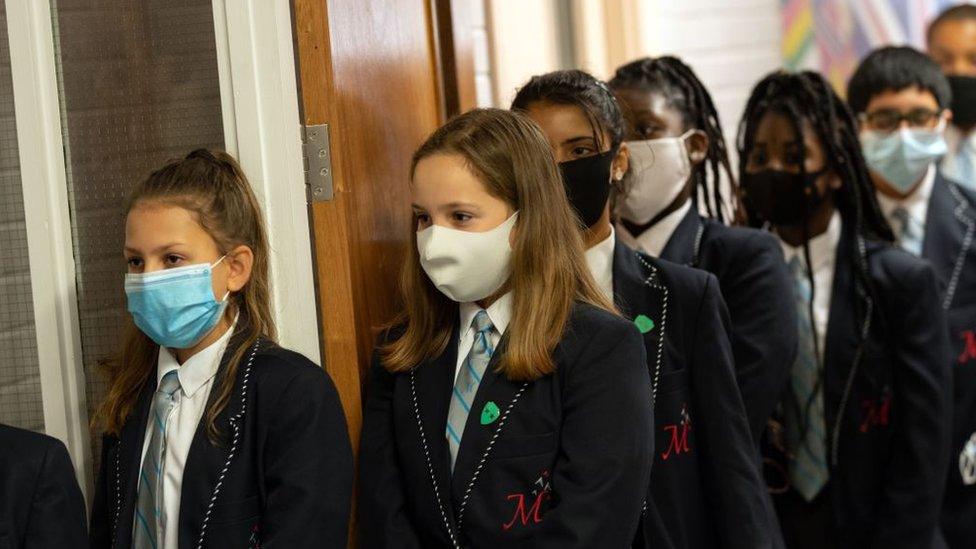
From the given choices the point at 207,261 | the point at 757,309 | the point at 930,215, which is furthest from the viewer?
the point at 930,215

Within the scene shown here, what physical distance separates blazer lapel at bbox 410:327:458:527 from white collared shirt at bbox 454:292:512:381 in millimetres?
16

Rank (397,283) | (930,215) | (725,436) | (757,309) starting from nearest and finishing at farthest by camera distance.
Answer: (725,436), (397,283), (757,309), (930,215)

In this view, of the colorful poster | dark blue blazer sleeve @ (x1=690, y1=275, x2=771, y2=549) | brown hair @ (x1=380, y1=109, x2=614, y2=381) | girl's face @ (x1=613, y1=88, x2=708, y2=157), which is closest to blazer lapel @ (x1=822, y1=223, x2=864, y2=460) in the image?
girl's face @ (x1=613, y1=88, x2=708, y2=157)

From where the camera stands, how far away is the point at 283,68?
7.27 ft

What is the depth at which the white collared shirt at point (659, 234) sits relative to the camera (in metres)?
2.80

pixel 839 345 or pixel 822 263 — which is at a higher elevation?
pixel 822 263

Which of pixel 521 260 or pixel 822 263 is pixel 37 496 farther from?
pixel 822 263

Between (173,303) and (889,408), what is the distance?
165 cm

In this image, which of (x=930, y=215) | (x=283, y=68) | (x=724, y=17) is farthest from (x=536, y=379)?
→ (x=724, y=17)

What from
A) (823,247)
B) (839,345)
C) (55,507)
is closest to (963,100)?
(823,247)

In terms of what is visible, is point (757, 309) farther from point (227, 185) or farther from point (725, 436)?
point (227, 185)

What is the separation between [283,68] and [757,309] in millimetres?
1130

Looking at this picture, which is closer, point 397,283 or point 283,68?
point 283,68

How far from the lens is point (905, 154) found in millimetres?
3578
